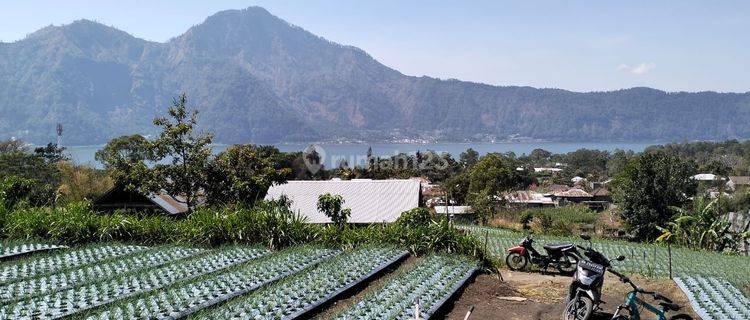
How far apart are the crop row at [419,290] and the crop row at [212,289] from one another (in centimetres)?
169

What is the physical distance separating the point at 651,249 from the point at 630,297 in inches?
458

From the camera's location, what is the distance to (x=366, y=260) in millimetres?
10977

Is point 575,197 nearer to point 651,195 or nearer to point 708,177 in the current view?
point 708,177

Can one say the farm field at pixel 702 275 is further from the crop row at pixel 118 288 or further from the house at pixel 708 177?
the house at pixel 708 177

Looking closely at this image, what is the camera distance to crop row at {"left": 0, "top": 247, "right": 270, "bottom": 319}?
21.7 ft

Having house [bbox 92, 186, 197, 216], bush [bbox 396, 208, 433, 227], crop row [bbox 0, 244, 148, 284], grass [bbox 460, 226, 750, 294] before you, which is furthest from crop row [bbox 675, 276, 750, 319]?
house [bbox 92, 186, 197, 216]

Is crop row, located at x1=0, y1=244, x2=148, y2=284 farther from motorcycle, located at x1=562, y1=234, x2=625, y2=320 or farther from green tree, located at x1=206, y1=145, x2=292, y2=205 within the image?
motorcycle, located at x1=562, y1=234, x2=625, y2=320

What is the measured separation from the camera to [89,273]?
29.7 feet

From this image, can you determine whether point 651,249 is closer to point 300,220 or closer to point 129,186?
point 300,220

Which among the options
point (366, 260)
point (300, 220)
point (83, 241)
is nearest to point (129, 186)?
point (83, 241)

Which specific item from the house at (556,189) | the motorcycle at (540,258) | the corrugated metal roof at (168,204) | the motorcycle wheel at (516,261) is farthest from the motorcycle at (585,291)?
the house at (556,189)

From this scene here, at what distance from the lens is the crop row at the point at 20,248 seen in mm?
10336

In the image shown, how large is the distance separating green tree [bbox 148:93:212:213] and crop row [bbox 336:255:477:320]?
9.33 m

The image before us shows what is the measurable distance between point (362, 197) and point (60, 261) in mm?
18374
